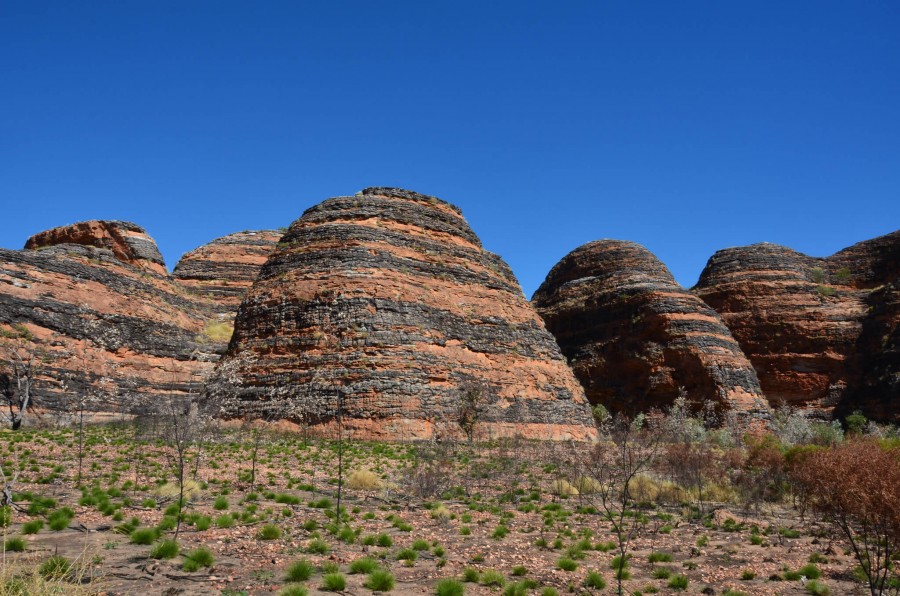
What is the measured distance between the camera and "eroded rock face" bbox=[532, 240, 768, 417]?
4491cm

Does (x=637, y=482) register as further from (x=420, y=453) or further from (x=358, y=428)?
(x=358, y=428)

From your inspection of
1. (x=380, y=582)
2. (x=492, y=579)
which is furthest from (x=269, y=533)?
(x=492, y=579)

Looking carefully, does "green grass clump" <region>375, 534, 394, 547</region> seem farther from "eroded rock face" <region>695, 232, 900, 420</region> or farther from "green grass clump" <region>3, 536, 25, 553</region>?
"eroded rock face" <region>695, 232, 900, 420</region>

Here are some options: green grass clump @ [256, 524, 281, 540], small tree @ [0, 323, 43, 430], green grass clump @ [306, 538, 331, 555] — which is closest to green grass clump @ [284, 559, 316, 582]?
green grass clump @ [306, 538, 331, 555]

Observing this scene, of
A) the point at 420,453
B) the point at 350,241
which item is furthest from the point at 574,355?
the point at 420,453

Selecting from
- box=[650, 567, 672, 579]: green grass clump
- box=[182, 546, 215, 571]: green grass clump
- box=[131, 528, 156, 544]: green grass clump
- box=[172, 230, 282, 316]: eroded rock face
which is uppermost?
box=[172, 230, 282, 316]: eroded rock face

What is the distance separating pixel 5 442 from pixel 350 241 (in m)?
19.0

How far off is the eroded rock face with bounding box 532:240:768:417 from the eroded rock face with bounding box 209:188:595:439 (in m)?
12.5

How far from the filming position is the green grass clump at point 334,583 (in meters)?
8.24

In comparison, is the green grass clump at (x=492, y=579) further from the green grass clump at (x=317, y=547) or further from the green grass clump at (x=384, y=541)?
the green grass clump at (x=317, y=547)

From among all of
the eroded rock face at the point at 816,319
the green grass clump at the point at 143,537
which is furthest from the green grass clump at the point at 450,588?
the eroded rock face at the point at 816,319

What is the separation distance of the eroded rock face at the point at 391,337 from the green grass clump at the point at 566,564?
17149 millimetres

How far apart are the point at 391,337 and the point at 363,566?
20.8m

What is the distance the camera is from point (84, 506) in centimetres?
1246
